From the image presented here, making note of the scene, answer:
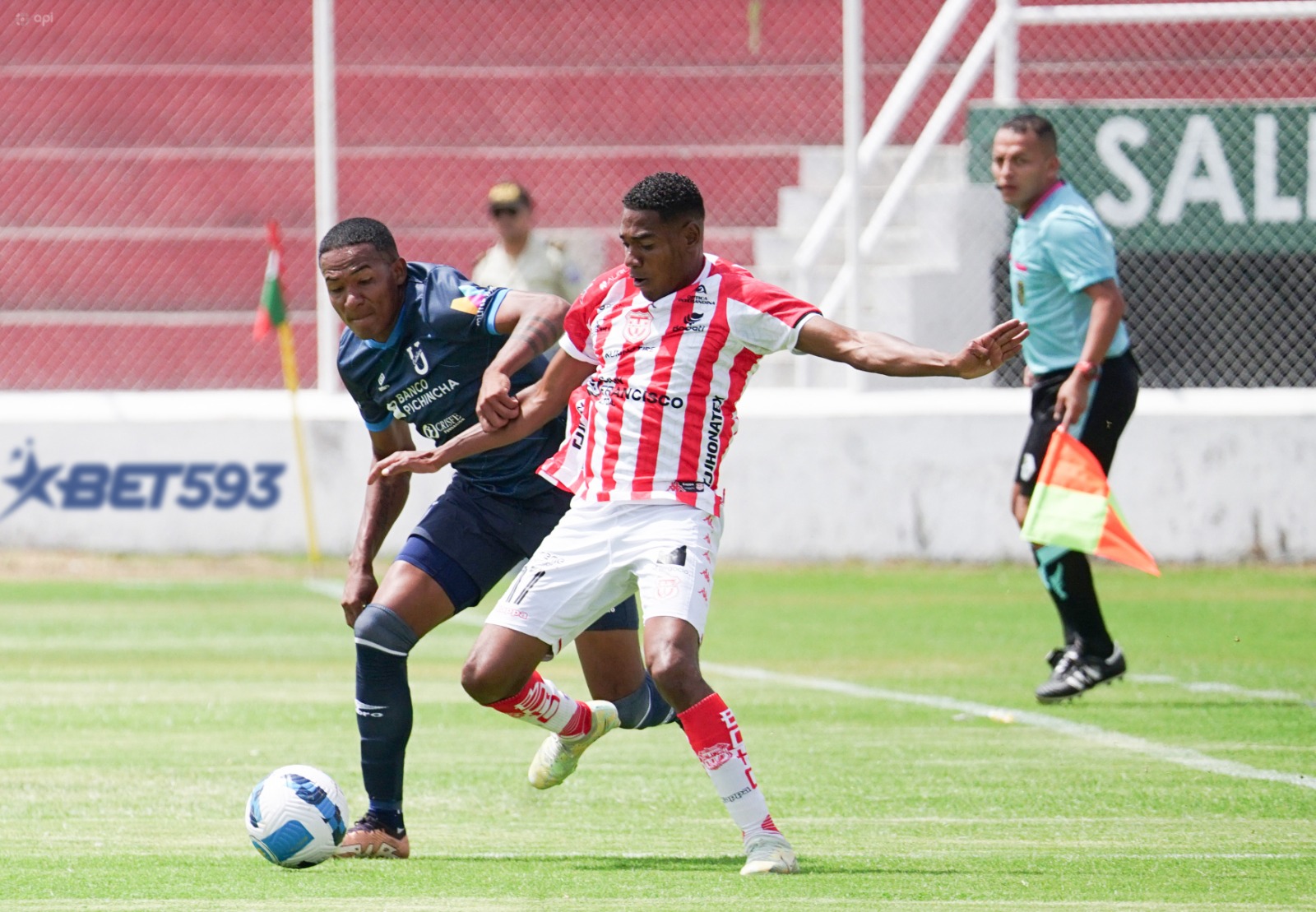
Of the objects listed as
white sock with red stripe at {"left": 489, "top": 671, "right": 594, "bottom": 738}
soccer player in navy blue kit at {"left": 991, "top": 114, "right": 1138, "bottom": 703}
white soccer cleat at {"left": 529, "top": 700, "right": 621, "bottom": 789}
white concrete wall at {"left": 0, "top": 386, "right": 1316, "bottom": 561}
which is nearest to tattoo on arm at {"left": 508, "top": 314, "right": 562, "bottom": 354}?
white sock with red stripe at {"left": 489, "top": 671, "right": 594, "bottom": 738}

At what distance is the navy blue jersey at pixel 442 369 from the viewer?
6.62 metres

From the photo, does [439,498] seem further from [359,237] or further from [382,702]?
[359,237]

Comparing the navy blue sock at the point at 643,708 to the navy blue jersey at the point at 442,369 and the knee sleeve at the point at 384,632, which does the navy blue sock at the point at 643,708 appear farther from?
the knee sleeve at the point at 384,632

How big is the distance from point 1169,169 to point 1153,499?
2581mm

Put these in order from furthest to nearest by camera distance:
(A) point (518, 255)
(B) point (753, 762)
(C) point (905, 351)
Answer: (A) point (518, 255) → (B) point (753, 762) → (C) point (905, 351)

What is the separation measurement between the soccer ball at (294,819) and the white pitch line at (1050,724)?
3221 mm

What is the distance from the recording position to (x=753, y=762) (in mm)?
7828

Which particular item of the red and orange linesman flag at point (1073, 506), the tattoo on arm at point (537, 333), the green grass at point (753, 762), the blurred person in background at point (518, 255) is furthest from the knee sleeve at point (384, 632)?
the blurred person in background at point (518, 255)

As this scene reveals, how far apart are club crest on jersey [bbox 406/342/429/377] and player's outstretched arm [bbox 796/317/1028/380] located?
1302mm

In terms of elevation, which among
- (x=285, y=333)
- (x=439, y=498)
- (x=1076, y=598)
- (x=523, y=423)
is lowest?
(x=285, y=333)

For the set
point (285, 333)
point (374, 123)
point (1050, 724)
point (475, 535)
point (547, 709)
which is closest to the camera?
point (547, 709)

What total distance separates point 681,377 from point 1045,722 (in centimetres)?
334

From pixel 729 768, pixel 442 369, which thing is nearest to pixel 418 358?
pixel 442 369

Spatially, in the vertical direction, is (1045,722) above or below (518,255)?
below
